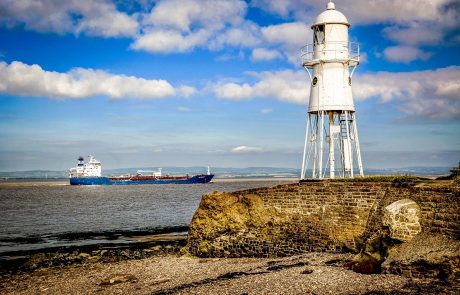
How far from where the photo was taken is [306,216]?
17.0 m

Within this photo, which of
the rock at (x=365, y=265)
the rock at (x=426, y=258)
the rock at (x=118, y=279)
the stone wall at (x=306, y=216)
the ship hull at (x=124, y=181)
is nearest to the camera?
the rock at (x=426, y=258)

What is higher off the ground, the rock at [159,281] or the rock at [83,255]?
the rock at [159,281]

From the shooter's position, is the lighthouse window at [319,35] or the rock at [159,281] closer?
the rock at [159,281]

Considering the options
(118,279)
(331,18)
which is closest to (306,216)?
(118,279)

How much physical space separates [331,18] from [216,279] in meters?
16.6

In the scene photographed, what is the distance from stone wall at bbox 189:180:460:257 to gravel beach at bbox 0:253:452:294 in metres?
0.81

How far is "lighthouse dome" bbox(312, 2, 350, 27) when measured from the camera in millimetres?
24797

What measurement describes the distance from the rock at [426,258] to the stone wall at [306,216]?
19.9 inches

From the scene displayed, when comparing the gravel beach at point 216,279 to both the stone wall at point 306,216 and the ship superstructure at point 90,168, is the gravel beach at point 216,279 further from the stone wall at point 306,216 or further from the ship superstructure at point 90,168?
the ship superstructure at point 90,168

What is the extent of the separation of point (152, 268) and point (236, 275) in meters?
4.49

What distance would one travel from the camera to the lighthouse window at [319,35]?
25078 mm

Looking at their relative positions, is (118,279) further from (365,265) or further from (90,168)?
(90,168)

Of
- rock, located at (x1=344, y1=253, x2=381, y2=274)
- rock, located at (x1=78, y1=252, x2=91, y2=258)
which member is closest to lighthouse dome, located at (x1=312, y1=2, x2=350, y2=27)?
rock, located at (x1=344, y1=253, x2=381, y2=274)

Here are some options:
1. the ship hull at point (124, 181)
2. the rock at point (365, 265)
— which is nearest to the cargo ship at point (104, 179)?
the ship hull at point (124, 181)
